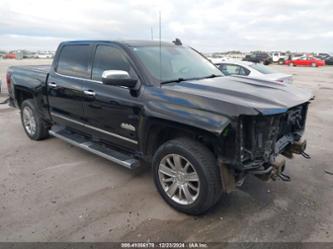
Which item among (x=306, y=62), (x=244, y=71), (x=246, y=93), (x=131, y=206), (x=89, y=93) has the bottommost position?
(x=306, y=62)

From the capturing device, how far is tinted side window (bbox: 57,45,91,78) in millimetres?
4078

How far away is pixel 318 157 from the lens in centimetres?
469

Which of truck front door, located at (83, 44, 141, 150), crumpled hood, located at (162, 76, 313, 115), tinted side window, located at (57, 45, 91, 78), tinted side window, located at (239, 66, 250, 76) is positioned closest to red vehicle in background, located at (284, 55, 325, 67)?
tinted side window, located at (239, 66, 250, 76)

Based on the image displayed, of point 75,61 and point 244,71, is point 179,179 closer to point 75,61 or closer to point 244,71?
point 75,61

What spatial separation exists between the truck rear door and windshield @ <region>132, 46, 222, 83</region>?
993 mm

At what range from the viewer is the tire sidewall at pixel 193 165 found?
2.79 metres

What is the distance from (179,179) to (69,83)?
2.38 meters

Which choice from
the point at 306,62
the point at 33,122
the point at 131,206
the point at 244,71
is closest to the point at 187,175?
the point at 131,206

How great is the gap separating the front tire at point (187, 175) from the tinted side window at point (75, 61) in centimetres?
182

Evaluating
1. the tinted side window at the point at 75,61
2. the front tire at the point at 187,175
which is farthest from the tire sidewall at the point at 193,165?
the tinted side window at the point at 75,61

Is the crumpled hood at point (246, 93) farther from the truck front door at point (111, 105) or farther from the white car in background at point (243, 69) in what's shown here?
the white car in background at point (243, 69)

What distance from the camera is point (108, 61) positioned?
12.3 feet

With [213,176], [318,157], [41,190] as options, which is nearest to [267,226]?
[213,176]

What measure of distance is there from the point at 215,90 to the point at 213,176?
3.08 feet
